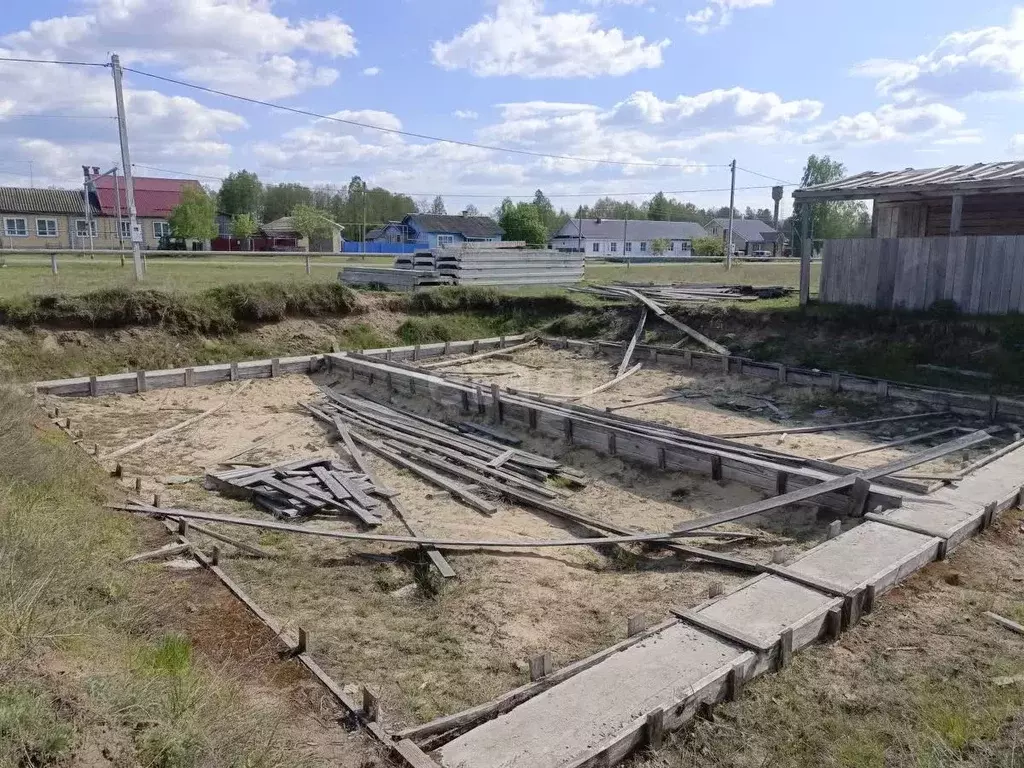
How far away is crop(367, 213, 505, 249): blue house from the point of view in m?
67.2

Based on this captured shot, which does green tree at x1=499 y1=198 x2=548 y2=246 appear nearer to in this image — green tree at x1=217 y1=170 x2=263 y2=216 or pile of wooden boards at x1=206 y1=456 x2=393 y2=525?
green tree at x1=217 y1=170 x2=263 y2=216

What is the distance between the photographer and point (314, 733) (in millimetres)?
3939

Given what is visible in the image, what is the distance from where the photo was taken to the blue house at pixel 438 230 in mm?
67188

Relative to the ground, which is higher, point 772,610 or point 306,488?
point 772,610

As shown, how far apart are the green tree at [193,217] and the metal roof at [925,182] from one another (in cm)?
4189

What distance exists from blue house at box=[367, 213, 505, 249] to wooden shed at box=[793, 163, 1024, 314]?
167ft

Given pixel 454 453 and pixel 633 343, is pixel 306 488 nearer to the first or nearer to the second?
pixel 454 453

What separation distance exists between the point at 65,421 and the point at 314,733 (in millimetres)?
8802

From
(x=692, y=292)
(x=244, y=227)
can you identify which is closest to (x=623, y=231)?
(x=244, y=227)

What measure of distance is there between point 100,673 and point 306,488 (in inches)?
190

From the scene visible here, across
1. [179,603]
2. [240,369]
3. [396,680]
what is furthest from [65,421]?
[396,680]

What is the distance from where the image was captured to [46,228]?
5231cm

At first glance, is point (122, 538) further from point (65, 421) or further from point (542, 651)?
point (65, 421)

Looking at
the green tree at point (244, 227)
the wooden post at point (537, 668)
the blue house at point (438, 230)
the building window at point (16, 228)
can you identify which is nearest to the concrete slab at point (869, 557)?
the wooden post at point (537, 668)
